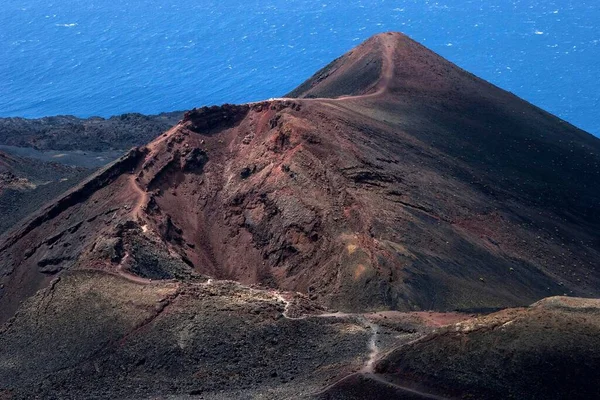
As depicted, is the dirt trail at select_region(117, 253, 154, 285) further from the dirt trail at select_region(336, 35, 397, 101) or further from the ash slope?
the dirt trail at select_region(336, 35, 397, 101)

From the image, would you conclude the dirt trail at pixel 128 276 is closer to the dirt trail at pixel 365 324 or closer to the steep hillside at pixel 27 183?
the dirt trail at pixel 365 324

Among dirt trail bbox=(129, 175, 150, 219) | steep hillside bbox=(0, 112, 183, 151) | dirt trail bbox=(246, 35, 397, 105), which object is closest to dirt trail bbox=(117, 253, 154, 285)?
dirt trail bbox=(129, 175, 150, 219)

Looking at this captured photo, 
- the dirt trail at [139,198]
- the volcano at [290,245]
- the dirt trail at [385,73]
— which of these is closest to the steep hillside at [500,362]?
the volcano at [290,245]

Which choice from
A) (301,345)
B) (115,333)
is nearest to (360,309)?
(301,345)

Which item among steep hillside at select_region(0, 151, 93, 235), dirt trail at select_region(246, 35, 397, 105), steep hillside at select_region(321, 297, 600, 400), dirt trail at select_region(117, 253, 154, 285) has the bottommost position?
steep hillside at select_region(321, 297, 600, 400)

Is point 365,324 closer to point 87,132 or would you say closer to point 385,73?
point 385,73
